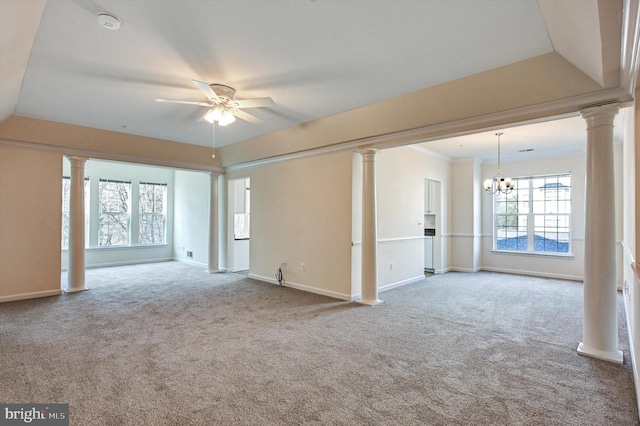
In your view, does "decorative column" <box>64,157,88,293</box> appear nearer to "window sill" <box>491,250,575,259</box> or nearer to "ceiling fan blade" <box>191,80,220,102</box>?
"ceiling fan blade" <box>191,80,220,102</box>

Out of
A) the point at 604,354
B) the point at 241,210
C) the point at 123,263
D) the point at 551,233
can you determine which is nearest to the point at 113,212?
the point at 123,263

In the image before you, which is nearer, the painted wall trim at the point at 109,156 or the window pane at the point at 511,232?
the painted wall trim at the point at 109,156

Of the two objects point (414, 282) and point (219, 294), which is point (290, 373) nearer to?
point (219, 294)

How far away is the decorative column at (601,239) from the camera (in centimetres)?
289

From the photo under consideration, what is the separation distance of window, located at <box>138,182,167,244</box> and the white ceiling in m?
4.73

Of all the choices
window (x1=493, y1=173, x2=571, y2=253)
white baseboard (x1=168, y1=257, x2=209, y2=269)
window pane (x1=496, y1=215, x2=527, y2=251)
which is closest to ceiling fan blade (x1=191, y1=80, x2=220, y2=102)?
white baseboard (x1=168, y1=257, x2=209, y2=269)

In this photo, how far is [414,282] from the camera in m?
6.27

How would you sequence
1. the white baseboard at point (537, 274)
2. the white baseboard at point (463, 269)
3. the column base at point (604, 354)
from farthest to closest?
the white baseboard at point (463, 269) → the white baseboard at point (537, 274) → the column base at point (604, 354)

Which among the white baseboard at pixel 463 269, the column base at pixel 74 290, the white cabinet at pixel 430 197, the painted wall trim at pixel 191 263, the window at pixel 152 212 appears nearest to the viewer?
the column base at pixel 74 290

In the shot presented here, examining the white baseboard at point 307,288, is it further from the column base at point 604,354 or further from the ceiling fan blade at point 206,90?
the ceiling fan blade at point 206,90

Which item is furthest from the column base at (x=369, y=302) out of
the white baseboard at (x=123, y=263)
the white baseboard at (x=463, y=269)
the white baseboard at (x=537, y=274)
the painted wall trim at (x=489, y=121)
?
the white baseboard at (x=123, y=263)

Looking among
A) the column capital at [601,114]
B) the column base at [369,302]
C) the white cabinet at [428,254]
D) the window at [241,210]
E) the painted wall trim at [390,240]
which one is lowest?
the column base at [369,302]

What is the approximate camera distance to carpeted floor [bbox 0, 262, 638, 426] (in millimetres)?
2141

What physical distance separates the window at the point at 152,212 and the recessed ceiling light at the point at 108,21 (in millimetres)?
7210
